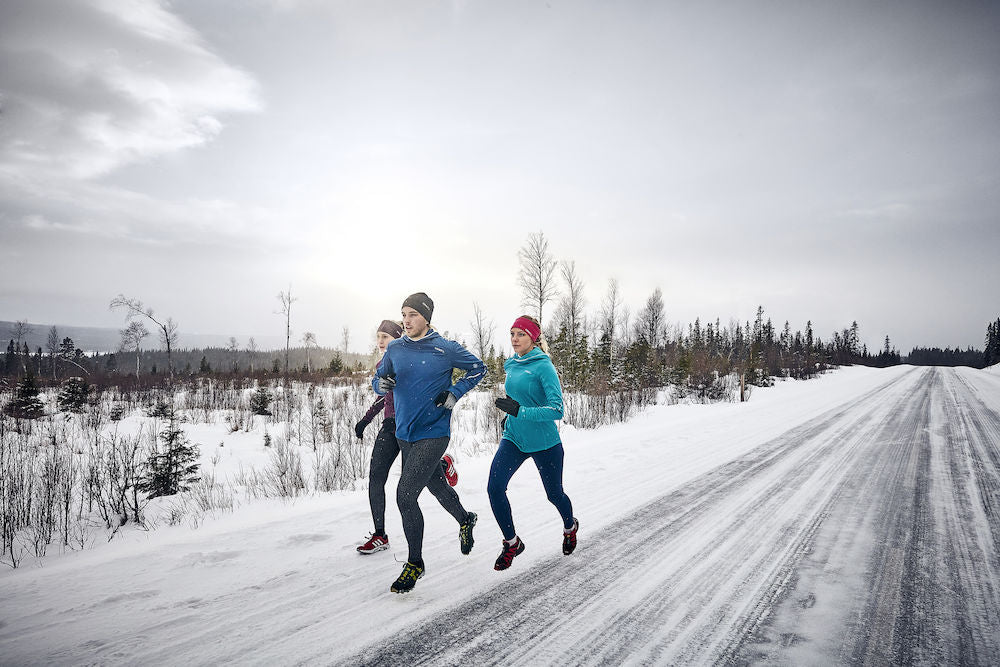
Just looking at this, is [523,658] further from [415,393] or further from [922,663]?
[922,663]

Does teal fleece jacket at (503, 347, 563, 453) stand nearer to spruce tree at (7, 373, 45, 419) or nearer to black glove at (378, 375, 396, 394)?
black glove at (378, 375, 396, 394)

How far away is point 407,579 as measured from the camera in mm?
2812

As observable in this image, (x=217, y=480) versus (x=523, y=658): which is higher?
(x=523, y=658)

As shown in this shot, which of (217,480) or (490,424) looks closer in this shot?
(217,480)

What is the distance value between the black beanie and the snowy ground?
76.6 inches

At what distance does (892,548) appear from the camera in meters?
3.47

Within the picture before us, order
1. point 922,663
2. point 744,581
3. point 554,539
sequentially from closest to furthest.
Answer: point 922,663
point 744,581
point 554,539

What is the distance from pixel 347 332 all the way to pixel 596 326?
43.2 metres

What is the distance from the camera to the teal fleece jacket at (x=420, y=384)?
298cm

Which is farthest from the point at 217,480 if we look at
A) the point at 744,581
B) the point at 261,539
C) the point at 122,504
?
the point at 744,581

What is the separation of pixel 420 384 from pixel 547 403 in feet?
3.20

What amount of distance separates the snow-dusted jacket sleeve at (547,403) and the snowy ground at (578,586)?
116 centimetres

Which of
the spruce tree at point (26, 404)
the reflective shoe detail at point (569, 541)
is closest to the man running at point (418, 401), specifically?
the reflective shoe detail at point (569, 541)

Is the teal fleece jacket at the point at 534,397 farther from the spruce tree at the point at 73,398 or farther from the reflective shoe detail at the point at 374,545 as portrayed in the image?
the spruce tree at the point at 73,398
